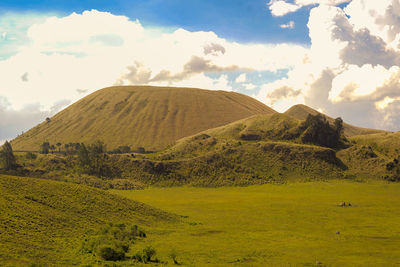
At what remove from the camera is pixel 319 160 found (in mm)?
143625

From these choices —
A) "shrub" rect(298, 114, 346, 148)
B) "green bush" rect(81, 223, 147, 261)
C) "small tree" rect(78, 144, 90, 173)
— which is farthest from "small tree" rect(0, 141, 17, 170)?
"shrub" rect(298, 114, 346, 148)

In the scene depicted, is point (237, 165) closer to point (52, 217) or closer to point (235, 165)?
point (235, 165)

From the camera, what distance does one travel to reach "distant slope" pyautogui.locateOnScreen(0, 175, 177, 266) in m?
35.8

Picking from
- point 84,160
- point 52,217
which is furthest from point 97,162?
point 52,217

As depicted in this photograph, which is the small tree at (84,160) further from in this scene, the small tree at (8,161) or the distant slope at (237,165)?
the small tree at (8,161)

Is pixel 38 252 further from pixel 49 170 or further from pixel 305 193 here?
pixel 49 170

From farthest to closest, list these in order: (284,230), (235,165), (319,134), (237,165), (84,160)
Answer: (319,134) < (84,160) < (235,165) < (237,165) < (284,230)

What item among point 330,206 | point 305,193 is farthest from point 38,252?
point 305,193

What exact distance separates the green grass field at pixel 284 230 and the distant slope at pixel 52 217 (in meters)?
7.85

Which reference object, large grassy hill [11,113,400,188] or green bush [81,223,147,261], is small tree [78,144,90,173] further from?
green bush [81,223,147,261]

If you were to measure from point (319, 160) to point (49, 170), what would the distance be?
9500cm

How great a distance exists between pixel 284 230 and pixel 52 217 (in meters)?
31.0

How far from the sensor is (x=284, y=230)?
55.7 metres

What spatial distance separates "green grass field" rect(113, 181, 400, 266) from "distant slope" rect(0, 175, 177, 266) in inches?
309
